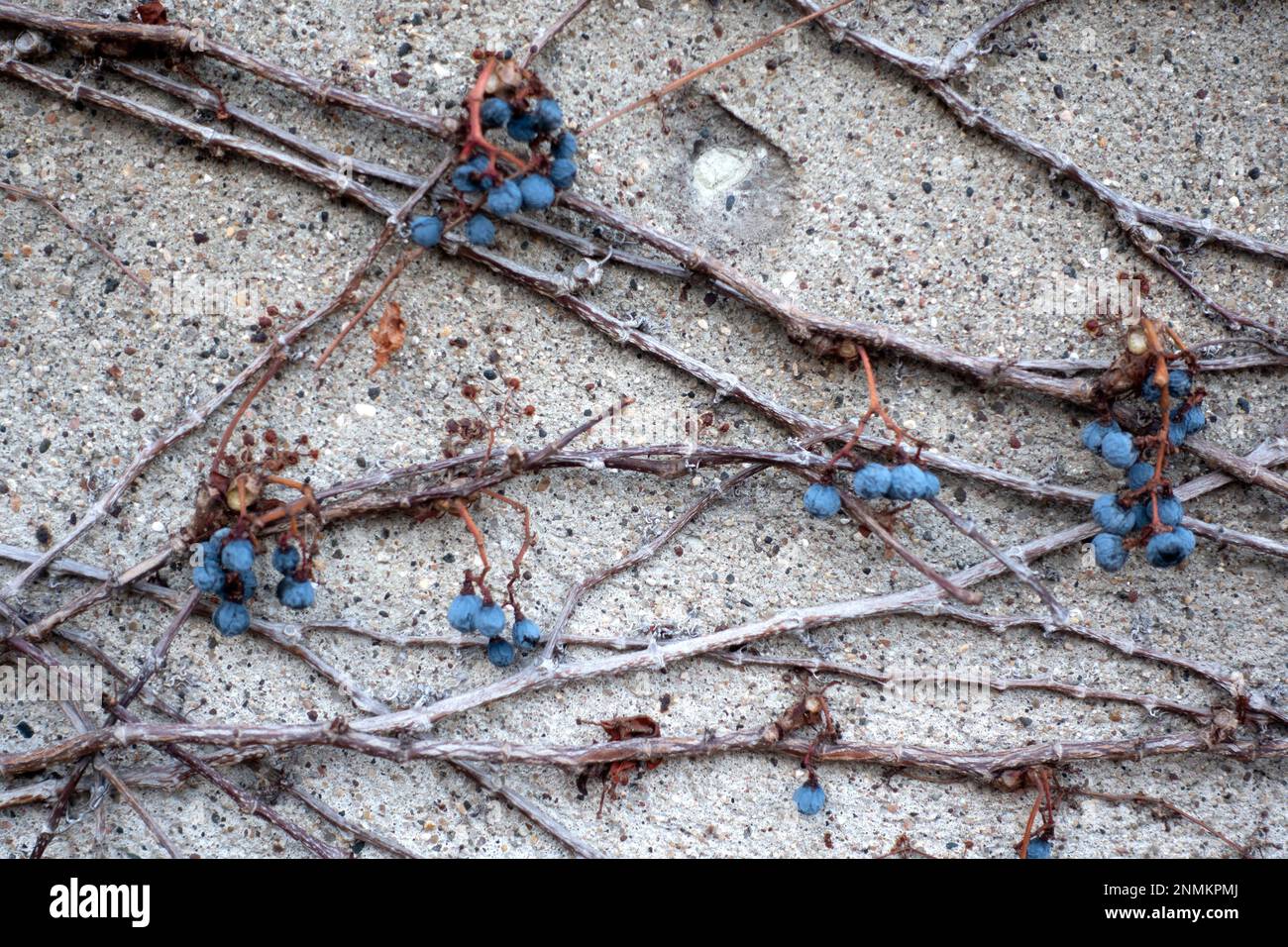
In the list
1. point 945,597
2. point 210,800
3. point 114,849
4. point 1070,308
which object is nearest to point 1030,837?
point 945,597

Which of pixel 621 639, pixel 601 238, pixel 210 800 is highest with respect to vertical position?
pixel 601 238

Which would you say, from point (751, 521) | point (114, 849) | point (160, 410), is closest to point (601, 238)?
point (751, 521)

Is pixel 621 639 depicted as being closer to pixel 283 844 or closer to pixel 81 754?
pixel 283 844

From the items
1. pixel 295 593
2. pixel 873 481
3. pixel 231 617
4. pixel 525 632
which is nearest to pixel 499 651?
pixel 525 632

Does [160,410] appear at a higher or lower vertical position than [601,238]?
lower

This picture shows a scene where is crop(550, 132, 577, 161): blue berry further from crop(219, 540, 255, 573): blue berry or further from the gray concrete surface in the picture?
crop(219, 540, 255, 573): blue berry

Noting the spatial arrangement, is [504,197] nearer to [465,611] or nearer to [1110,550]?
[465,611]
